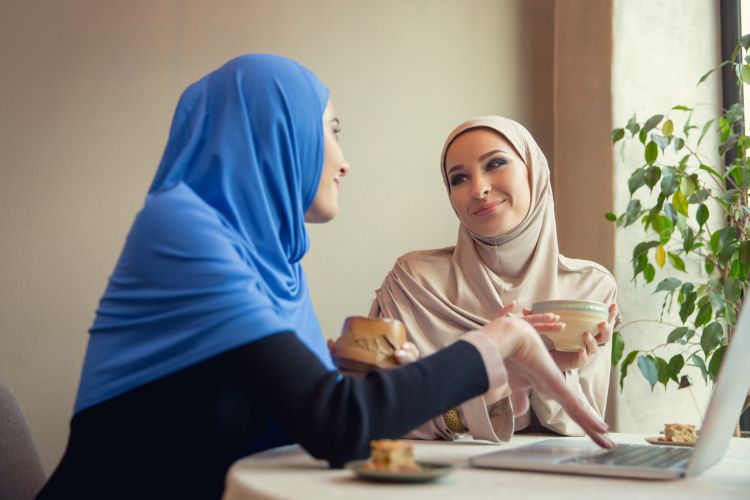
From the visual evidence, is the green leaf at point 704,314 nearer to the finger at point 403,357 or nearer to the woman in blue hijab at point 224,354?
the woman in blue hijab at point 224,354

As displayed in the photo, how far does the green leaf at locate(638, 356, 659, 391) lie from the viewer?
302 centimetres

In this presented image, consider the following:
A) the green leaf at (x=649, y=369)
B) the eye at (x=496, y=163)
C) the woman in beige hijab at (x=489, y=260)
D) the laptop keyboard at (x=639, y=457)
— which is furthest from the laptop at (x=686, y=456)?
the green leaf at (x=649, y=369)

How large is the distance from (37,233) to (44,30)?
618 mm

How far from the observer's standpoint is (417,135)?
338cm

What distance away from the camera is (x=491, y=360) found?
3.86 feet

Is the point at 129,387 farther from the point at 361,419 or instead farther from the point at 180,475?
the point at 361,419

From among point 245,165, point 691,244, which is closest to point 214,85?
point 245,165

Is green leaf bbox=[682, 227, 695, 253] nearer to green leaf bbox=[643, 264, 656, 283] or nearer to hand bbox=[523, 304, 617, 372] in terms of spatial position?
green leaf bbox=[643, 264, 656, 283]

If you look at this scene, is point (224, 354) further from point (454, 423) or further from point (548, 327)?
point (454, 423)

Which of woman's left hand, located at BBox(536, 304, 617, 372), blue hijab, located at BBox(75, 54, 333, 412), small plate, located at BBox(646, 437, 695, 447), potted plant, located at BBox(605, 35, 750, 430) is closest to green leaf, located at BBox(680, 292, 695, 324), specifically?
potted plant, located at BBox(605, 35, 750, 430)

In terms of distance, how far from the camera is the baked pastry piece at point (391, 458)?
1.00m

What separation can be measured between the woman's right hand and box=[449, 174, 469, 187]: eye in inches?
47.5

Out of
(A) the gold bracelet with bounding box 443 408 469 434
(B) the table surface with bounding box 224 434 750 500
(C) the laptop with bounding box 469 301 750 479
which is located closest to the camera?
(B) the table surface with bounding box 224 434 750 500

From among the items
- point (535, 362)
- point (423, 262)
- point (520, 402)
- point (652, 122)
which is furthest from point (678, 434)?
point (652, 122)
